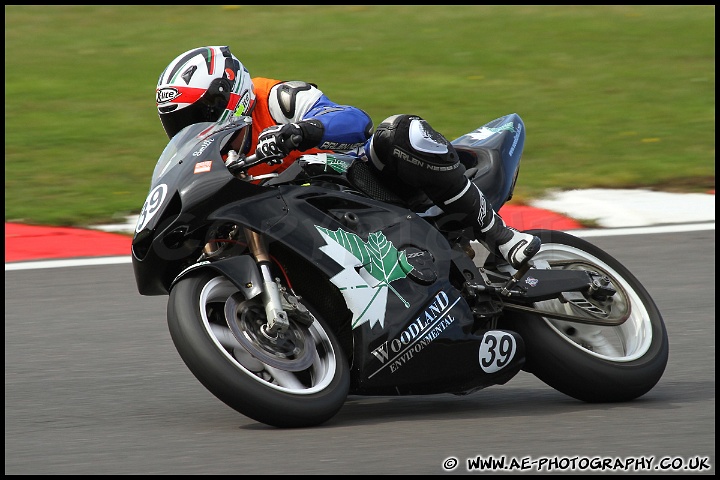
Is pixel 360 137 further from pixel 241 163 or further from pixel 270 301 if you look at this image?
pixel 270 301

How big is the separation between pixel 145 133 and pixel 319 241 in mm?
7114

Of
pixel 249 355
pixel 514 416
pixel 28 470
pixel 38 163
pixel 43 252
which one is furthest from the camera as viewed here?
pixel 38 163

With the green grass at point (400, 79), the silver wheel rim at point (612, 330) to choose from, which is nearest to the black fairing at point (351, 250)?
the silver wheel rim at point (612, 330)

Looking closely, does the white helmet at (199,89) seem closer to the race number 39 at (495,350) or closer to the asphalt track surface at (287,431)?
the asphalt track surface at (287,431)

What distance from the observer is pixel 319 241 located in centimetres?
428

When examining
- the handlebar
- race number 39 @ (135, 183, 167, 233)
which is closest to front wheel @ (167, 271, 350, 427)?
race number 39 @ (135, 183, 167, 233)

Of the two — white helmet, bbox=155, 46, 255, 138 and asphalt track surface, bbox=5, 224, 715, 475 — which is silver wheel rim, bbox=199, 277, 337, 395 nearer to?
asphalt track surface, bbox=5, 224, 715, 475

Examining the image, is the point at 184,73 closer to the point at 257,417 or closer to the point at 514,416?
the point at 257,417

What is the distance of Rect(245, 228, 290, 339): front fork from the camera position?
4102mm

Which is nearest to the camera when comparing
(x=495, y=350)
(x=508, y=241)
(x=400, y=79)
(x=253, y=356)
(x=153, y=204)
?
(x=253, y=356)

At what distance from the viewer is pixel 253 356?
4.08 meters

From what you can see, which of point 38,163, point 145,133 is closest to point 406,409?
point 38,163

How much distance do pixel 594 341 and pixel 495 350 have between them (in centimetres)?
52

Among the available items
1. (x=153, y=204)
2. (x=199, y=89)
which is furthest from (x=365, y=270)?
(x=199, y=89)
